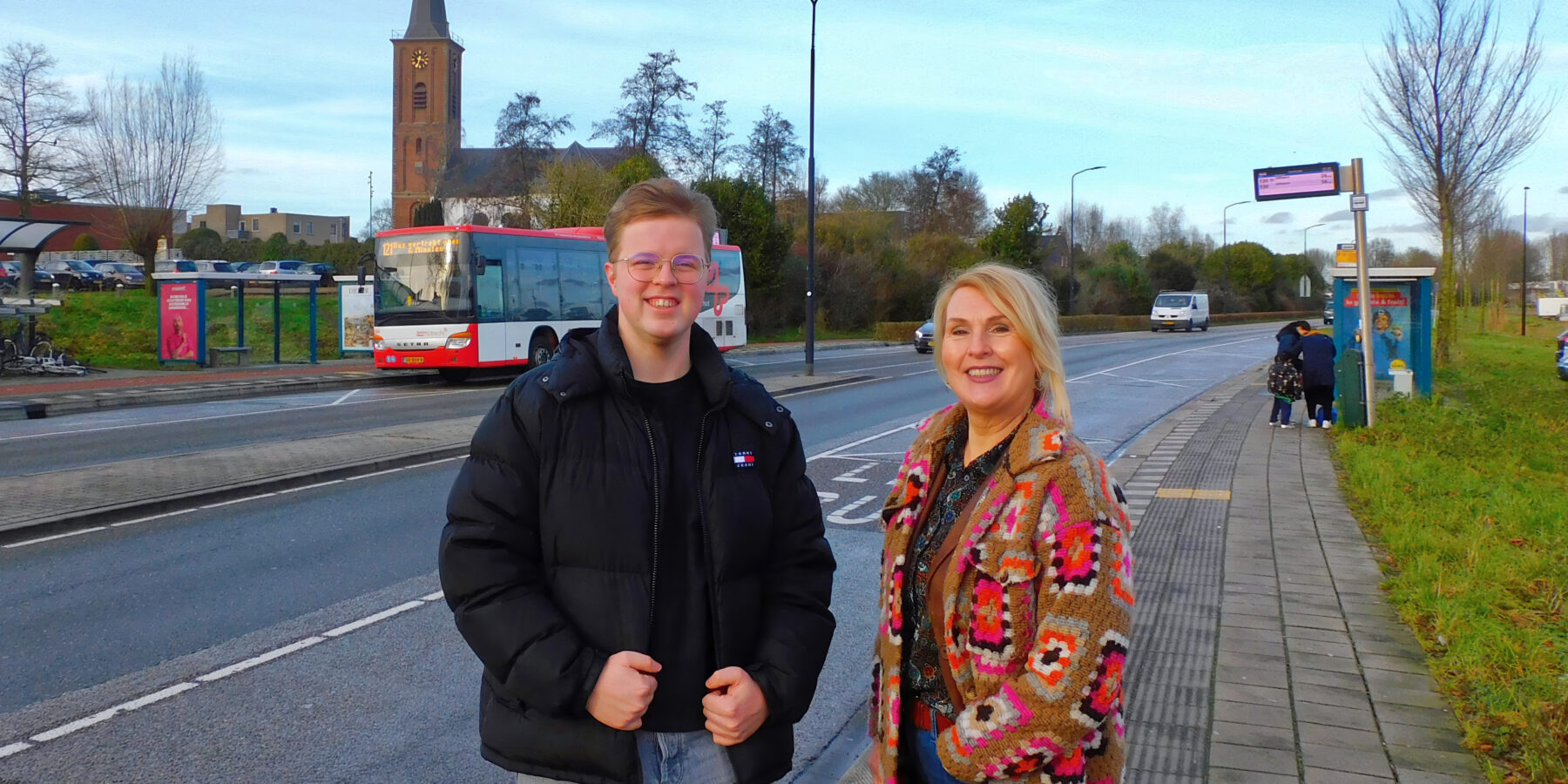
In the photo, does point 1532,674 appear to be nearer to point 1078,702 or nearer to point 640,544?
point 1078,702

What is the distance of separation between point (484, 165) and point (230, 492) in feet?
257

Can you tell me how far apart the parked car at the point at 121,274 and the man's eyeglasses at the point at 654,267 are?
4519 centimetres

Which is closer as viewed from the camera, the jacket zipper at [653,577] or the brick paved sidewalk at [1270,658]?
the jacket zipper at [653,577]

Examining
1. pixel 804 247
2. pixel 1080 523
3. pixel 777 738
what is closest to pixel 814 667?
pixel 777 738

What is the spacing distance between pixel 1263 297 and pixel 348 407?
7844 centimetres

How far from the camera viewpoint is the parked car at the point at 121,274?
43.2 meters

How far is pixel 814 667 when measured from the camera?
2.31 m

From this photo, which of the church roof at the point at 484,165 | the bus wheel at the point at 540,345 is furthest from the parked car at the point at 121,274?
the bus wheel at the point at 540,345

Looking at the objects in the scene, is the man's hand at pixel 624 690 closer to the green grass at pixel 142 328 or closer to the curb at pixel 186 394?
the curb at pixel 186 394

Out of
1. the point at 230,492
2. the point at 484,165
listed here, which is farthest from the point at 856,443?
the point at 484,165

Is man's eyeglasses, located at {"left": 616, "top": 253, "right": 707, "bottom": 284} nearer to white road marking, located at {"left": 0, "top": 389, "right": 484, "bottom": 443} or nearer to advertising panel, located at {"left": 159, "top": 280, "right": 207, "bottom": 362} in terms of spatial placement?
white road marking, located at {"left": 0, "top": 389, "right": 484, "bottom": 443}

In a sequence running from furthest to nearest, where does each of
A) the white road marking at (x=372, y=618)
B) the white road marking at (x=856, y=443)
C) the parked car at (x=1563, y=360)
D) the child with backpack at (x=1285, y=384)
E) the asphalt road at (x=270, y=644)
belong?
the parked car at (x=1563, y=360) < the child with backpack at (x=1285, y=384) < the white road marking at (x=856, y=443) < the white road marking at (x=372, y=618) < the asphalt road at (x=270, y=644)

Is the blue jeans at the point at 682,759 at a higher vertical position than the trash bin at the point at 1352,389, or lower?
lower

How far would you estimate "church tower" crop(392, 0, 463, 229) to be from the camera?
3610 inches
